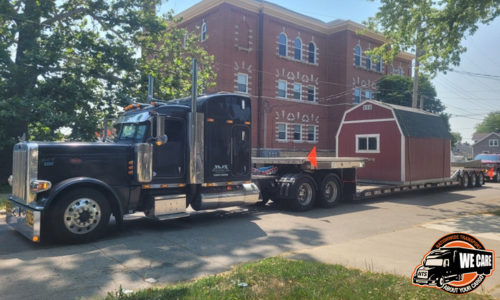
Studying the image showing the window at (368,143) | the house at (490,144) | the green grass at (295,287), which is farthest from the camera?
the house at (490,144)

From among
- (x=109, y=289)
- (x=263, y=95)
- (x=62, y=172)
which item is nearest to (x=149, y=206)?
(x=62, y=172)

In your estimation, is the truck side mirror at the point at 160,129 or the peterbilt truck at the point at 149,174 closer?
the peterbilt truck at the point at 149,174

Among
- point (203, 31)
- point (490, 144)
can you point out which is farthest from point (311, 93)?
point (490, 144)

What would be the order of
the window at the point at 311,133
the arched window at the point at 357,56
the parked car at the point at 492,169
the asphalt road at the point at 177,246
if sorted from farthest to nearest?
the arched window at the point at 357,56 < the window at the point at 311,133 < the parked car at the point at 492,169 < the asphalt road at the point at 177,246

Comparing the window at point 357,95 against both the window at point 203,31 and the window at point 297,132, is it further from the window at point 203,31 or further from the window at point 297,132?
the window at point 203,31

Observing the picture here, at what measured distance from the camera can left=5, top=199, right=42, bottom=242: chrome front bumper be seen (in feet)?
21.9

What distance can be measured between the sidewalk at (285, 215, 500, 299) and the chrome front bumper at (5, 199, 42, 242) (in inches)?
175

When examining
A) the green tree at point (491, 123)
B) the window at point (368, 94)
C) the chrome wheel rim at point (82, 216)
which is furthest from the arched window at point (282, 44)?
the green tree at point (491, 123)

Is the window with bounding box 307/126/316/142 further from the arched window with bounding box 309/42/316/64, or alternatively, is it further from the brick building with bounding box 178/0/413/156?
the arched window with bounding box 309/42/316/64

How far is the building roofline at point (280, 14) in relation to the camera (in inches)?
1199

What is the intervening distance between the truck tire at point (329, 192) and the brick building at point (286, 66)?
60.8 ft

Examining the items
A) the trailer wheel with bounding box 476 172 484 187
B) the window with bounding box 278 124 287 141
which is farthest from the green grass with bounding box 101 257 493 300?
the window with bounding box 278 124 287 141

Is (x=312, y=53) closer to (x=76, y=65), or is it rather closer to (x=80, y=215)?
(x=76, y=65)

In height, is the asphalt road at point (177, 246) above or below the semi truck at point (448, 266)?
below
